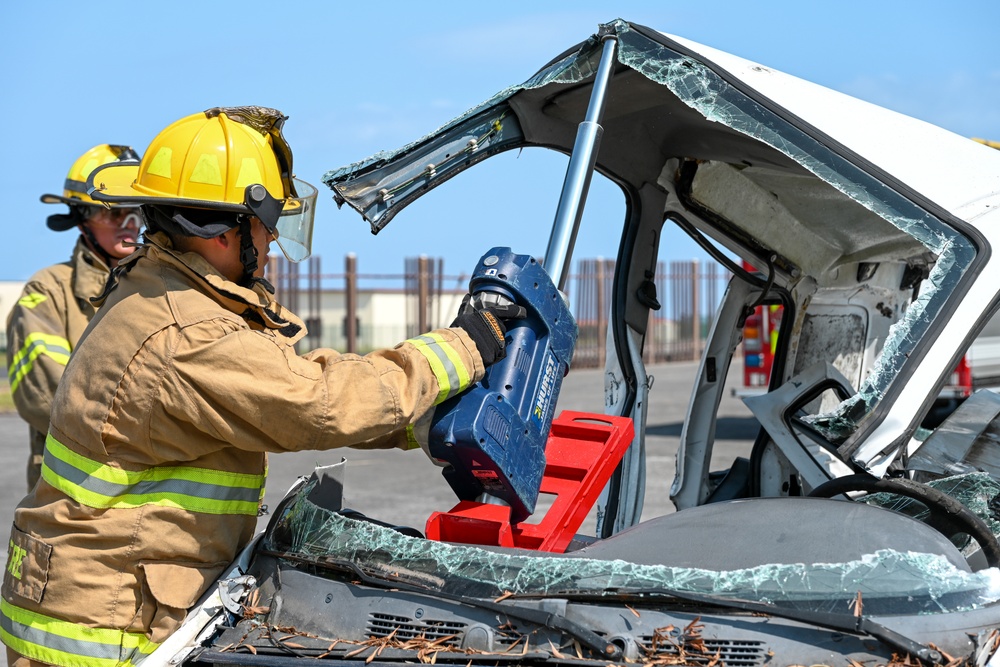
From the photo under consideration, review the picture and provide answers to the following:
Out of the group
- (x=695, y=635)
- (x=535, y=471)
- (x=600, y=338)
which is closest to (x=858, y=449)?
(x=695, y=635)

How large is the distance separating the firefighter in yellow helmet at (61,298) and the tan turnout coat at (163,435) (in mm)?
1907

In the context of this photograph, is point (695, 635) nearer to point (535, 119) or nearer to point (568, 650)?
point (568, 650)

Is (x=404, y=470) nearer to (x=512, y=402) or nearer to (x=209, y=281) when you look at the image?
(x=512, y=402)

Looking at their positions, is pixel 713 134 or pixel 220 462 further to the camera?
pixel 713 134

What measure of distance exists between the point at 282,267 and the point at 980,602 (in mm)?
17478

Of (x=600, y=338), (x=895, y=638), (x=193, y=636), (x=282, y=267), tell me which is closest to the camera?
(x=895, y=638)

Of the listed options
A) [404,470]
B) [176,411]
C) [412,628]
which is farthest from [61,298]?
[404,470]

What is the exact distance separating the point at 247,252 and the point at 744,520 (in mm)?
1304

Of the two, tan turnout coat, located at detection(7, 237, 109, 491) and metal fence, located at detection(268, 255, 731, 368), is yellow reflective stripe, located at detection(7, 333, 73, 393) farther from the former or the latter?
metal fence, located at detection(268, 255, 731, 368)

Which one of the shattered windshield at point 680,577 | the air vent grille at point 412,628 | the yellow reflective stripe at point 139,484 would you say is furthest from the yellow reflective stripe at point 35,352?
the air vent grille at point 412,628

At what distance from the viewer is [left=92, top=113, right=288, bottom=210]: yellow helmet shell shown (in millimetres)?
2422

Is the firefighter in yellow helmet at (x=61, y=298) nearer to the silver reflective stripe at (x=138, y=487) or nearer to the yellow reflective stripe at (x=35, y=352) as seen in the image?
the yellow reflective stripe at (x=35, y=352)

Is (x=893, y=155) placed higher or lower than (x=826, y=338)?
higher

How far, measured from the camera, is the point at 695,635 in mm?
2029
